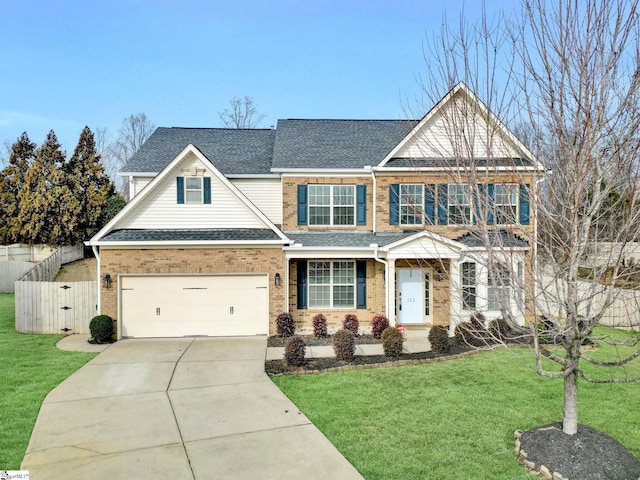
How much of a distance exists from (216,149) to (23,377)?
10.9m

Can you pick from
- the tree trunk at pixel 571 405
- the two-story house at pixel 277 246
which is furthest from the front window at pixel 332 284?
the tree trunk at pixel 571 405

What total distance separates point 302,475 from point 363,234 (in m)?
10.3

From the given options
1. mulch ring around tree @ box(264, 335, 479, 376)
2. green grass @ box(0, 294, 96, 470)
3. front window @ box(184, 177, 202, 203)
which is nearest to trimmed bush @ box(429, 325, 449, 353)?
mulch ring around tree @ box(264, 335, 479, 376)

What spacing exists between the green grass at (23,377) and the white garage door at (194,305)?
7.36ft

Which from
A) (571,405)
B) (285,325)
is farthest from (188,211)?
(571,405)

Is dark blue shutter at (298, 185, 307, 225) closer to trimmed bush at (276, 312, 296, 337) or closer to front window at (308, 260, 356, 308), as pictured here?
front window at (308, 260, 356, 308)

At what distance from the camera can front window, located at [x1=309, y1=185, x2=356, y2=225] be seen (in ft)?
49.3

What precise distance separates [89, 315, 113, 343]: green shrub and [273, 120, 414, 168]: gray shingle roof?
7.54m

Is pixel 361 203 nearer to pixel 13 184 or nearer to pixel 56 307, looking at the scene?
pixel 56 307

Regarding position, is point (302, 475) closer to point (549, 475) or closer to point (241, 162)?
point (549, 475)

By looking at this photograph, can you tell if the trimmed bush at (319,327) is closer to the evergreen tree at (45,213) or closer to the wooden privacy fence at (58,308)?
the wooden privacy fence at (58,308)

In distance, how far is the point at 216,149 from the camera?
17156 mm

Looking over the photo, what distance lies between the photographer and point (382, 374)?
9164 mm

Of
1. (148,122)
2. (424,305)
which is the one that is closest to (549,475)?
(424,305)
